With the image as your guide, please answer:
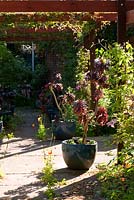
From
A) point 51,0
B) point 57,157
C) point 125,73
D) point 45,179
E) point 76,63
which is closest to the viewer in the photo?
point 125,73

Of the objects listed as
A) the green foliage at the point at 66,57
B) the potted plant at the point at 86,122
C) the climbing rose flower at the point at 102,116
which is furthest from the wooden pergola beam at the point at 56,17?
the green foliage at the point at 66,57

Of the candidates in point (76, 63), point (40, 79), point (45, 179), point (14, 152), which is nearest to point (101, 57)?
point (45, 179)

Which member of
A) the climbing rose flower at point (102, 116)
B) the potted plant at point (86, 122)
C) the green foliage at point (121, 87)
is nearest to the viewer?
the green foliage at point (121, 87)

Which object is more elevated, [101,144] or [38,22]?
[38,22]

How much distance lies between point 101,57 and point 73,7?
843mm

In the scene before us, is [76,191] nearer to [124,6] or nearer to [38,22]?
[124,6]

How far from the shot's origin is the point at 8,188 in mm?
5461

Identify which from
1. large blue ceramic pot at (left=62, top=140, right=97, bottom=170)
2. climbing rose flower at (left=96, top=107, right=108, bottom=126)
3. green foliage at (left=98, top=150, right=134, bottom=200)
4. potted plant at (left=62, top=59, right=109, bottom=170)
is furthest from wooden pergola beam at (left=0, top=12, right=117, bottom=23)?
green foliage at (left=98, top=150, right=134, bottom=200)

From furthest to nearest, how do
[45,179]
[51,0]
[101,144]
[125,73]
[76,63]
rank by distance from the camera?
[76,63] < [101,144] < [51,0] < [45,179] < [125,73]

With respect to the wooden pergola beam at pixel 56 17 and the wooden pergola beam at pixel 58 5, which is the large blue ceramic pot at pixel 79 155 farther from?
the wooden pergola beam at pixel 56 17

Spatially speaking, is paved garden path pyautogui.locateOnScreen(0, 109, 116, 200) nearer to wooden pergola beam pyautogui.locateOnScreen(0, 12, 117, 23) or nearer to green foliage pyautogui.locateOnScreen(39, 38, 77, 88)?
wooden pergola beam pyautogui.locateOnScreen(0, 12, 117, 23)

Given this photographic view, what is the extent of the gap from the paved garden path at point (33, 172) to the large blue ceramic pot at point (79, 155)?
10cm

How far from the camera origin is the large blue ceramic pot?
6.11 metres

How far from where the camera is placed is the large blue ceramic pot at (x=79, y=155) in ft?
20.1
